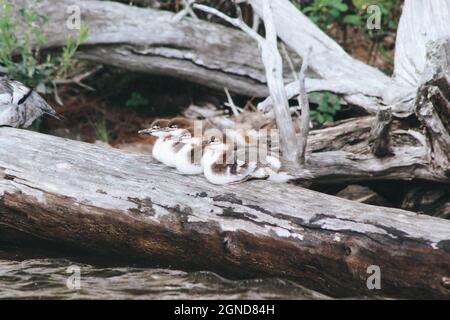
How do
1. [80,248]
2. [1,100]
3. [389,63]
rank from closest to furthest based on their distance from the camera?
[80,248] → [1,100] → [389,63]

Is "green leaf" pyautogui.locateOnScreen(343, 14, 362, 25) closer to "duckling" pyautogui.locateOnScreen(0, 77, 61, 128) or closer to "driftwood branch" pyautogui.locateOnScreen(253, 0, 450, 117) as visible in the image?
"driftwood branch" pyautogui.locateOnScreen(253, 0, 450, 117)

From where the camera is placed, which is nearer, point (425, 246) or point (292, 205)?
point (425, 246)

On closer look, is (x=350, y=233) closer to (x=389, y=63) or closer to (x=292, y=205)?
(x=292, y=205)

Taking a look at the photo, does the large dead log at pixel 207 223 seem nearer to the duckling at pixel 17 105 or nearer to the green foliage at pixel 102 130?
the duckling at pixel 17 105

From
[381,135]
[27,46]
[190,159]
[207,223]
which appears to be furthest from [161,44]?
[207,223]

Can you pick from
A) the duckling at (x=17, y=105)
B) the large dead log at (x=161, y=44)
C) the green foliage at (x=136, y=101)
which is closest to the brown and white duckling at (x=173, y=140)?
the duckling at (x=17, y=105)

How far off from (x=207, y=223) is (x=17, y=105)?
6.35 ft

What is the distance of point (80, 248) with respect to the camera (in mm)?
5281

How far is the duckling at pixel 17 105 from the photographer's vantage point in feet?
18.9

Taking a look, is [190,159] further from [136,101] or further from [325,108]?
[136,101]

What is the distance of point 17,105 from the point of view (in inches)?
229
